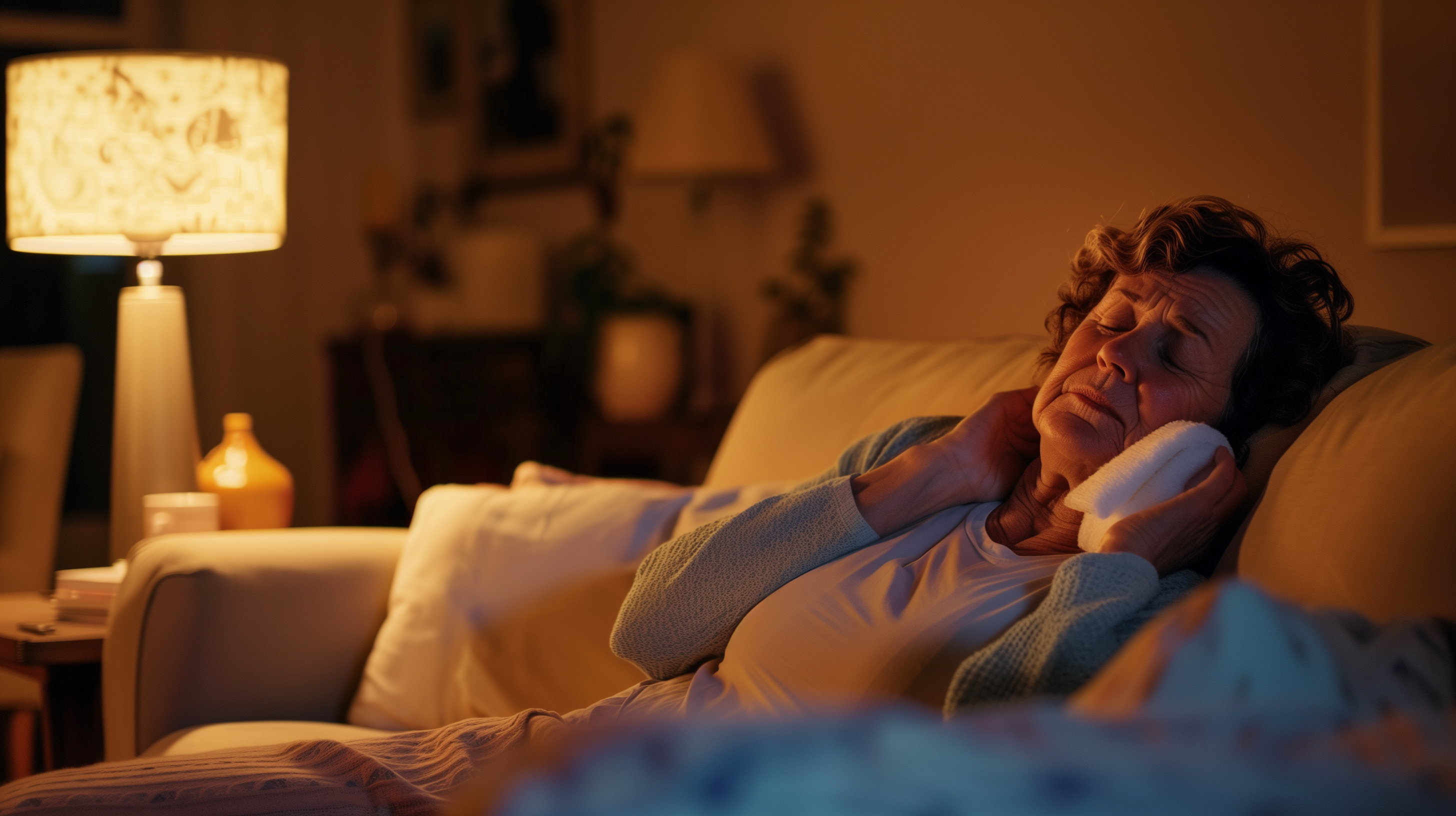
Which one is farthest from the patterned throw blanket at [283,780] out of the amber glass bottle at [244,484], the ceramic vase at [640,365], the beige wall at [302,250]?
the beige wall at [302,250]

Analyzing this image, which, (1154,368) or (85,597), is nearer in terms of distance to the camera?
(1154,368)

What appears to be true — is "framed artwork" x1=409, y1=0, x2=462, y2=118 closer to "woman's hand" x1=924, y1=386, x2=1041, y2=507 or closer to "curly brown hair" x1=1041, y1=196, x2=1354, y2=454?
"woman's hand" x1=924, y1=386, x2=1041, y2=507

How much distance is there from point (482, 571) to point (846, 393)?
0.54 meters

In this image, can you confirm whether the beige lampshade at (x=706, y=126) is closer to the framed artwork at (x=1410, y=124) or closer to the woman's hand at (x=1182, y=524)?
the framed artwork at (x=1410, y=124)

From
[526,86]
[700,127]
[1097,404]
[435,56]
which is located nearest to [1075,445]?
[1097,404]

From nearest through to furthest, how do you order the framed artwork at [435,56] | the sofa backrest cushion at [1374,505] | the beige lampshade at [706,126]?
the sofa backrest cushion at [1374,505]
the beige lampshade at [706,126]
the framed artwork at [435,56]

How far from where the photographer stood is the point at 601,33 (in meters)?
3.78

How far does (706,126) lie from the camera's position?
2.95 metres

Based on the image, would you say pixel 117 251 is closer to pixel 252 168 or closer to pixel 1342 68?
pixel 252 168

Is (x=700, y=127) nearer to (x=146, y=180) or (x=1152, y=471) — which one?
(x=146, y=180)

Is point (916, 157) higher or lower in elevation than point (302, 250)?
higher

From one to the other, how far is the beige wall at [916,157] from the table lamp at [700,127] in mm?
201

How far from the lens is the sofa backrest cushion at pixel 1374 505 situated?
803mm

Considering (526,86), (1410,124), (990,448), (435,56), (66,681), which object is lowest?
(66,681)
